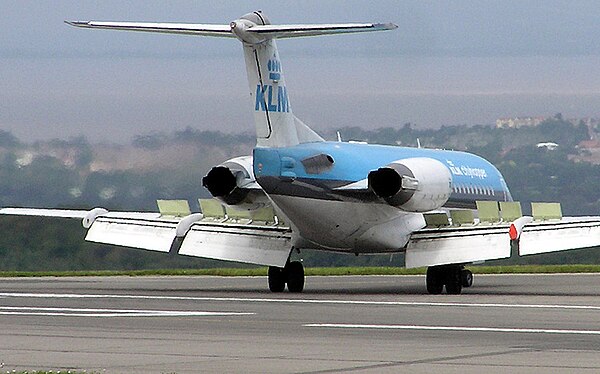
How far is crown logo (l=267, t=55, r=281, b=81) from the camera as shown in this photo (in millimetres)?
34938

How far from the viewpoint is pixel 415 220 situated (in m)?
38.8

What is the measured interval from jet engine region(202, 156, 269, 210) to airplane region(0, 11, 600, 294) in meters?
0.03

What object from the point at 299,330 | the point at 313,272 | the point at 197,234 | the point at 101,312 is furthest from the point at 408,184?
the point at 313,272

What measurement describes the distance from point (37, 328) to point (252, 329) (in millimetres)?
3563

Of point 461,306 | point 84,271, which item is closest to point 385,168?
point 461,306

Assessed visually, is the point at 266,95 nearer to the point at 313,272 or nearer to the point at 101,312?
the point at 101,312

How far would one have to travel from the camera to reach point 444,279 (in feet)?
121

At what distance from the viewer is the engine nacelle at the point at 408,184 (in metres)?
34.8

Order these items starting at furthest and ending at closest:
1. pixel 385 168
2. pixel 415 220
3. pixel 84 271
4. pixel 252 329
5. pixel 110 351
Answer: pixel 84 271 → pixel 415 220 → pixel 385 168 → pixel 252 329 → pixel 110 351

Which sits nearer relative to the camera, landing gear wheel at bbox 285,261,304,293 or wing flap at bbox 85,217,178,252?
landing gear wheel at bbox 285,261,304,293

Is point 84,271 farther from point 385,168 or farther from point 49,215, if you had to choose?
point 385,168

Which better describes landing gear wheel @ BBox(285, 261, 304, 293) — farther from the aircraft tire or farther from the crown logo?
the crown logo

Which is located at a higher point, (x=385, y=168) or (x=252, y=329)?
(x=385, y=168)

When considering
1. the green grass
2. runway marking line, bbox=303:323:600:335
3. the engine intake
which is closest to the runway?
runway marking line, bbox=303:323:600:335
